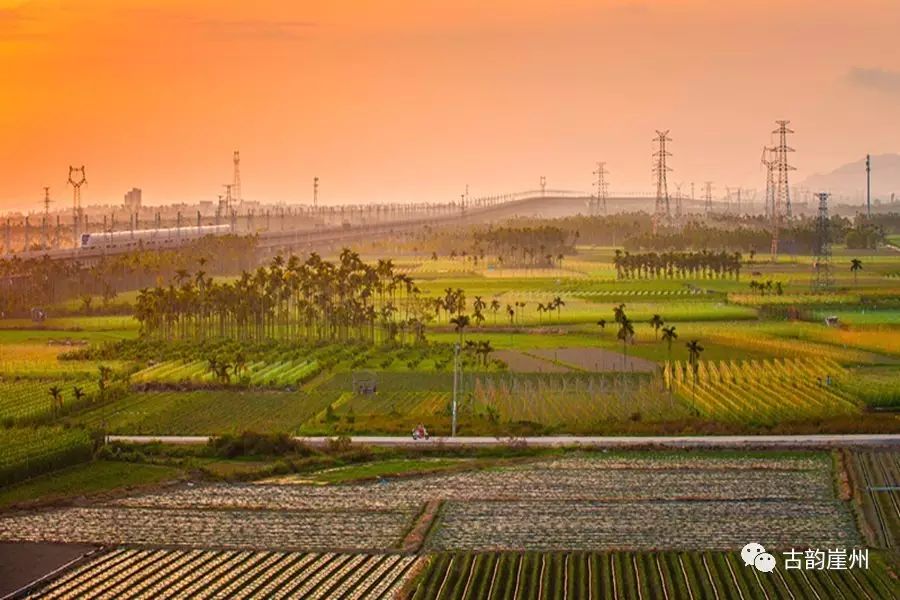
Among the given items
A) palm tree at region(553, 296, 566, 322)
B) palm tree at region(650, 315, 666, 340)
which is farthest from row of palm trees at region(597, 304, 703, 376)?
palm tree at region(553, 296, 566, 322)

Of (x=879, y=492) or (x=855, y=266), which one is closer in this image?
(x=879, y=492)

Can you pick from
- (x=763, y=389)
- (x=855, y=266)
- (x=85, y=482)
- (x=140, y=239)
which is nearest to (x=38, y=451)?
(x=85, y=482)

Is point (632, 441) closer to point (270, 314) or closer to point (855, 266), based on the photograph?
point (270, 314)

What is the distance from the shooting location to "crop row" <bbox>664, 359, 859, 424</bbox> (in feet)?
113

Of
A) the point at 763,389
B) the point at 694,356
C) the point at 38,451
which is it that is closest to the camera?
the point at 38,451

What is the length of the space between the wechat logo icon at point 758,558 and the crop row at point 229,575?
5.64 m

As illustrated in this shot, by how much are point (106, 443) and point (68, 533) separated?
23.2ft

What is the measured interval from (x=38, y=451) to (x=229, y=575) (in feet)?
30.7

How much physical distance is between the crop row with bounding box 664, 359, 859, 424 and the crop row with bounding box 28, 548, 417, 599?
14.4 m

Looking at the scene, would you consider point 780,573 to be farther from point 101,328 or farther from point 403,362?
point 101,328

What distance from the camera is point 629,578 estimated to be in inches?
853

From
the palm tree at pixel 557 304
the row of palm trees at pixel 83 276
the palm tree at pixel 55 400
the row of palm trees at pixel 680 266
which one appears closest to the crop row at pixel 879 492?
the palm tree at pixel 55 400

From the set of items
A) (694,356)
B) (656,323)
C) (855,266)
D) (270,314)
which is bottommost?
(694,356)

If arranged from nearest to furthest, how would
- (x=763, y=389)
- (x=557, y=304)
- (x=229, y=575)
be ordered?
1. (x=229, y=575)
2. (x=763, y=389)
3. (x=557, y=304)
